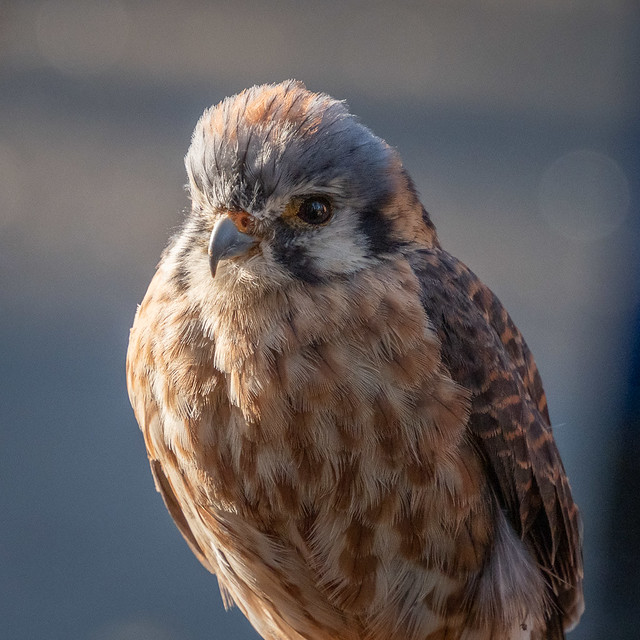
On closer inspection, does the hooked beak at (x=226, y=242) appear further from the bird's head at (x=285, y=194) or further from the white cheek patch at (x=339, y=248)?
the white cheek patch at (x=339, y=248)

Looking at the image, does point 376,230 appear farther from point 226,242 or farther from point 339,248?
point 226,242

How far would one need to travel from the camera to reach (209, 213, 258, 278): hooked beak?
4.32 feet

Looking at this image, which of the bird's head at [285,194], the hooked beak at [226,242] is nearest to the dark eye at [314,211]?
the bird's head at [285,194]

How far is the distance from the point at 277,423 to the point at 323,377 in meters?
0.12

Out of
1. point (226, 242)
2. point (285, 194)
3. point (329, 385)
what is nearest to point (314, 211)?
point (285, 194)

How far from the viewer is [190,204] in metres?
1.54

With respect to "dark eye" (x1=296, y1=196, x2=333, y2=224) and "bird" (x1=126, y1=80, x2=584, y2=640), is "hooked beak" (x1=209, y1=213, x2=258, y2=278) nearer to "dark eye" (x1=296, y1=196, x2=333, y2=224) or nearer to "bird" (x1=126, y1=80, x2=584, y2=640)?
"bird" (x1=126, y1=80, x2=584, y2=640)

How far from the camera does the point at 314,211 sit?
1392mm

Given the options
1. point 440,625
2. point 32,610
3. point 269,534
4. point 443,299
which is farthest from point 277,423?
point 32,610

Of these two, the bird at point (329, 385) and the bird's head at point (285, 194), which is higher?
the bird's head at point (285, 194)

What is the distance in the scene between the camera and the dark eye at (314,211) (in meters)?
1.39

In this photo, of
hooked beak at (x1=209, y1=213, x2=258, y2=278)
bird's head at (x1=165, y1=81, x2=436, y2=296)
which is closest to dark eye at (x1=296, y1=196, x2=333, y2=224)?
bird's head at (x1=165, y1=81, x2=436, y2=296)

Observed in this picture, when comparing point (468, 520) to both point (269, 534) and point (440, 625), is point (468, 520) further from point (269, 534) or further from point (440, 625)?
point (269, 534)

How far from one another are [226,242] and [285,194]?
141mm
